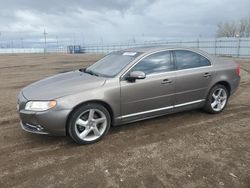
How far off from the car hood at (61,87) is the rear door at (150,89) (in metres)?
0.53

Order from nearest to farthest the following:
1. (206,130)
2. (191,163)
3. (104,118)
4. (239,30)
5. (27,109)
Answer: (191,163), (27,109), (104,118), (206,130), (239,30)

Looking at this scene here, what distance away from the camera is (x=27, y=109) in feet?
12.5

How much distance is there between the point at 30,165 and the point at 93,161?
89 cm

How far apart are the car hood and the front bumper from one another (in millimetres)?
228

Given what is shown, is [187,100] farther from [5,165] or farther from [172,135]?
[5,165]

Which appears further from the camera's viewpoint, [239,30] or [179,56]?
[239,30]

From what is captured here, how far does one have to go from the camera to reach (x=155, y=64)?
4570 millimetres

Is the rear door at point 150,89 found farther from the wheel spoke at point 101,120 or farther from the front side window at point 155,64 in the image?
the wheel spoke at point 101,120

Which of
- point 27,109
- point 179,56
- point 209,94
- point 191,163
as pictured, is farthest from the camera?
point 209,94

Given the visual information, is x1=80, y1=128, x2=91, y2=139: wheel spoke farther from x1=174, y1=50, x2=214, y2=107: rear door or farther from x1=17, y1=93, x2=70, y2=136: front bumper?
x1=174, y1=50, x2=214, y2=107: rear door

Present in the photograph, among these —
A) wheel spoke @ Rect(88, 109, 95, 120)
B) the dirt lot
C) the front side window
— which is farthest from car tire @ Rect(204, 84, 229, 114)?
wheel spoke @ Rect(88, 109, 95, 120)

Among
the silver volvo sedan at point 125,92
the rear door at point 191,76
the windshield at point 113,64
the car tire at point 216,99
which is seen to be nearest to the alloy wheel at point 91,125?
the silver volvo sedan at point 125,92

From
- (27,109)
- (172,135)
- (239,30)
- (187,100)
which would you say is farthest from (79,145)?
(239,30)

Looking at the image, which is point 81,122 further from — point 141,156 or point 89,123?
point 141,156
